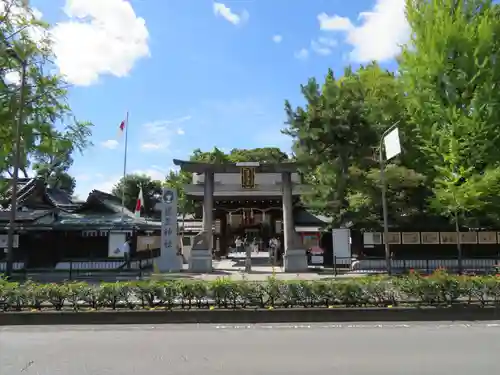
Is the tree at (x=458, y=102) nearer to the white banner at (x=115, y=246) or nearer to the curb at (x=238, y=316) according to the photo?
the curb at (x=238, y=316)

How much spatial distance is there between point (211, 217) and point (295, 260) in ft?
17.1

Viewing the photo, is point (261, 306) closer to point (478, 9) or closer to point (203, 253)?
point (203, 253)

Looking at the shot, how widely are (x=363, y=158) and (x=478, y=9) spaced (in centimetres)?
939

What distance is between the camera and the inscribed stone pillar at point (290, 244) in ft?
73.0

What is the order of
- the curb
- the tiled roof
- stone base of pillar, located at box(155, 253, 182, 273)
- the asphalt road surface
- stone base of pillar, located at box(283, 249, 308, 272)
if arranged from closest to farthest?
1. the asphalt road surface
2. the curb
3. stone base of pillar, located at box(283, 249, 308, 272)
4. the tiled roof
5. stone base of pillar, located at box(155, 253, 182, 273)

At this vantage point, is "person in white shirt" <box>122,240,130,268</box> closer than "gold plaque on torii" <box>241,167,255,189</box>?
Yes

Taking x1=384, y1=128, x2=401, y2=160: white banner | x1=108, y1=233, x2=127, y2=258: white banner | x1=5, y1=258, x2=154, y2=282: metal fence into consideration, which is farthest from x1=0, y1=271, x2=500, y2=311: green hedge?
x1=108, y1=233, x2=127, y2=258: white banner

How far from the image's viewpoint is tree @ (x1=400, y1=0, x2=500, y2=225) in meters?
18.7

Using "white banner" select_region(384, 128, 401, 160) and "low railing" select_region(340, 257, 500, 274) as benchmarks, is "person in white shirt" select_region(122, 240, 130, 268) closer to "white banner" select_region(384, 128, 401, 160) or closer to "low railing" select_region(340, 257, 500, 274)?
"low railing" select_region(340, 257, 500, 274)

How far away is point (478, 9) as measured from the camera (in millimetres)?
21234

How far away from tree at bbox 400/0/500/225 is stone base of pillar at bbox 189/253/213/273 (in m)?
11.6

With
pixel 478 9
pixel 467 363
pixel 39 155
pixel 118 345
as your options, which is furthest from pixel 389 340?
pixel 39 155

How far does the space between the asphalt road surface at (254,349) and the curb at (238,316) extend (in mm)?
375

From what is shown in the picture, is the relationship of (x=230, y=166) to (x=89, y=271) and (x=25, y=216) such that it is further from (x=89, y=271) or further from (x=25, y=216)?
(x=25, y=216)
